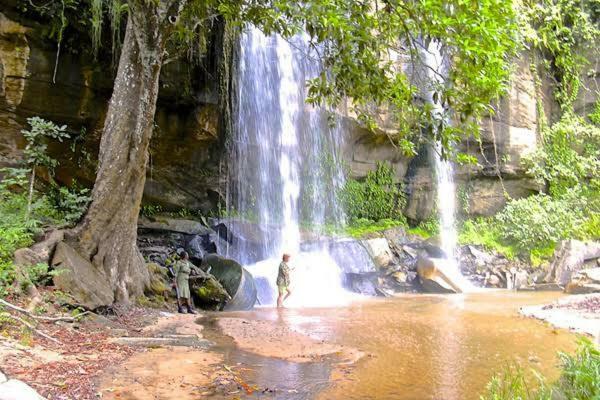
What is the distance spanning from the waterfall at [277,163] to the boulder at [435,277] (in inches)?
100

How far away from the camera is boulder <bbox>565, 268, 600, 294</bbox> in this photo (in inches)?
442

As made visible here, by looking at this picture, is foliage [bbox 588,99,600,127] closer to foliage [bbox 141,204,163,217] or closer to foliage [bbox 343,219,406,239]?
foliage [bbox 343,219,406,239]

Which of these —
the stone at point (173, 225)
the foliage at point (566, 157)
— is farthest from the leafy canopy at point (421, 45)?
the foliage at point (566, 157)

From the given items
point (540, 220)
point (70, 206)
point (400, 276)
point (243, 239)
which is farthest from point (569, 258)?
point (70, 206)

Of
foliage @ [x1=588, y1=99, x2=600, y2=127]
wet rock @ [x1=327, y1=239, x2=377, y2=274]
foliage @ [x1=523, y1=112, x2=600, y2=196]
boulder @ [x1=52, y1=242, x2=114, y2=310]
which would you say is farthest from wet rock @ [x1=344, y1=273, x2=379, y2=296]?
foliage @ [x1=588, y1=99, x2=600, y2=127]

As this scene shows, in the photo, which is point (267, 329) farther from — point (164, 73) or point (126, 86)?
point (164, 73)

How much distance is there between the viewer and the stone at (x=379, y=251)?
49.5ft

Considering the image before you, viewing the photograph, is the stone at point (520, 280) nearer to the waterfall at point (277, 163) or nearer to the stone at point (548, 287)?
the stone at point (548, 287)

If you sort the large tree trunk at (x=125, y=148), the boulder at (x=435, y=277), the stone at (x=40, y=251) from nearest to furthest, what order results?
the stone at (x=40, y=251)
the large tree trunk at (x=125, y=148)
the boulder at (x=435, y=277)

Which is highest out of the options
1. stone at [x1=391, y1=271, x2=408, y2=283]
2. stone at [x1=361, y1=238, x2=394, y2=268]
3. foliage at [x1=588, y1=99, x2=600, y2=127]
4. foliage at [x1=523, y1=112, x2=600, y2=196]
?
foliage at [x1=588, y1=99, x2=600, y2=127]

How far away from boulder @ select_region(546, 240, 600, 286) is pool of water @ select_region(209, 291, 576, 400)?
6.12m

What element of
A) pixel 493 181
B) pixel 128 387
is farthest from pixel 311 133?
pixel 128 387

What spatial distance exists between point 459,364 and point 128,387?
3364 mm

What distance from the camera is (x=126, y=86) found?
7598 millimetres
